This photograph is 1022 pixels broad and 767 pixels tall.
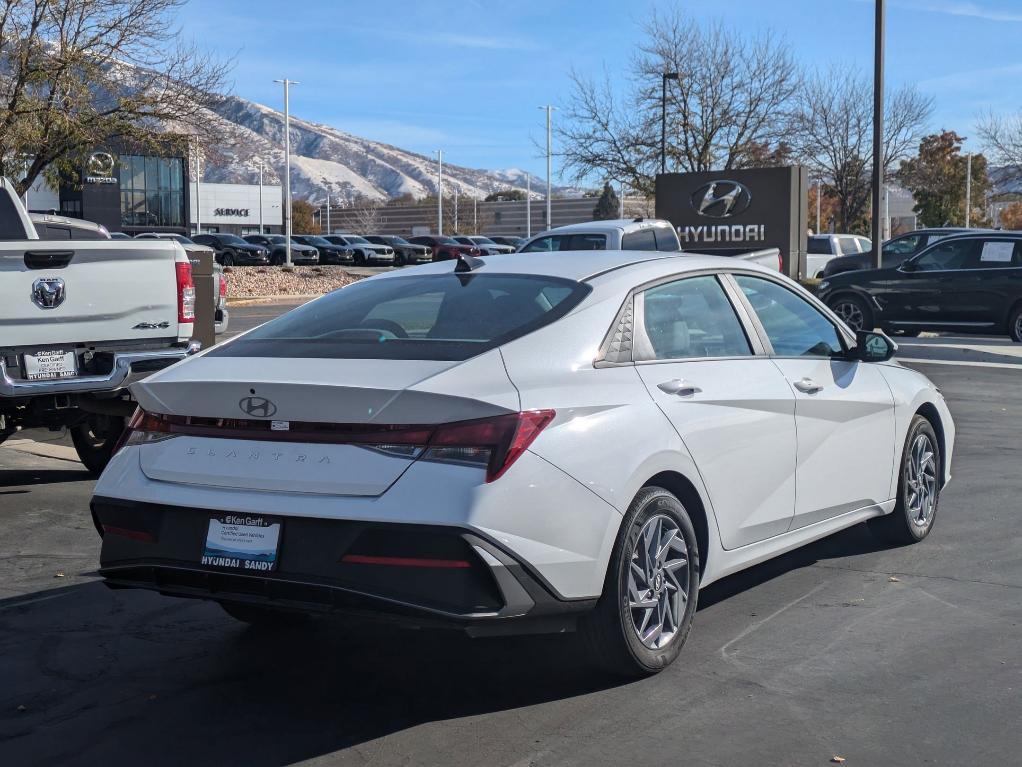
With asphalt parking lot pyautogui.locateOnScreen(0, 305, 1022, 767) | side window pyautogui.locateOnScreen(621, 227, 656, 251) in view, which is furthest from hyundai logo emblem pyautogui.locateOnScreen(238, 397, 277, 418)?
side window pyautogui.locateOnScreen(621, 227, 656, 251)

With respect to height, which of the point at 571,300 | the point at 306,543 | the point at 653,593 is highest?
the point at 571,300

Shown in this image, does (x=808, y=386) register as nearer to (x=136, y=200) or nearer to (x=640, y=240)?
(x=640, y=240)

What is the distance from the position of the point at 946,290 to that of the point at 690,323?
16.9 m

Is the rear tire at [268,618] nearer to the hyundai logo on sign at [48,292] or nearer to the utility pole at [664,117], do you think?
the hyundai logo on sign at [48,292]

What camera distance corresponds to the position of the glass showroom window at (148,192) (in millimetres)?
81562

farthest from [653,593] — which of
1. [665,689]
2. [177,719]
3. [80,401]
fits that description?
[80,401]

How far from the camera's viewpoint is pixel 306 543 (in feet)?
13.4

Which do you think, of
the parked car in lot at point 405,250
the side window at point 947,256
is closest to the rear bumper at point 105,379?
the side window at point 947,256

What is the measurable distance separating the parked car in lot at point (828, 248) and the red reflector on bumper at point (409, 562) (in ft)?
108

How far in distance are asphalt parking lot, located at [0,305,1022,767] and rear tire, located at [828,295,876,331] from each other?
1541 cm

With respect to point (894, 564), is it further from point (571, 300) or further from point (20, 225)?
point (20, 225)

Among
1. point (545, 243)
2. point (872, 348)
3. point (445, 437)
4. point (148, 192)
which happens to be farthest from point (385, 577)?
point (148, 192)

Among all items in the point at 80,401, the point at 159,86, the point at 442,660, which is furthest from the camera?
the point at 159,86

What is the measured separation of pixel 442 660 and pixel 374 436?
Answer: 130cm
